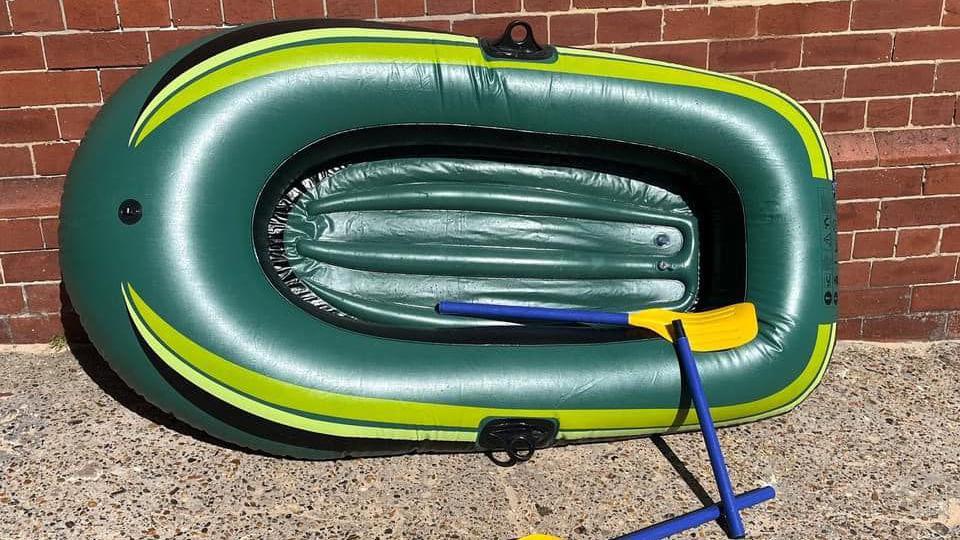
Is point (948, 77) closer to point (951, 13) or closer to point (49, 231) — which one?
point (951, 13)

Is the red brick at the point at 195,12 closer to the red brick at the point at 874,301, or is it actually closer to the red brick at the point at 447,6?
the red brick at the point at 447,6

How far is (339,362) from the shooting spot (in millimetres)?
1972

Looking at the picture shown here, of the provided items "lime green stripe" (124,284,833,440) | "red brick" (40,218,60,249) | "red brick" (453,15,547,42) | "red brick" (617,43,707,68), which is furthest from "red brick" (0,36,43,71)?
"red brick" (617,43,707,68)

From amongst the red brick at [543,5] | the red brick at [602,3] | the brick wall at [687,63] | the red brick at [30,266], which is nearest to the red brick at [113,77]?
the brick wall at [687,63]

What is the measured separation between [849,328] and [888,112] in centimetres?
70

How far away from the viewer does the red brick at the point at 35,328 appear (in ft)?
8.67

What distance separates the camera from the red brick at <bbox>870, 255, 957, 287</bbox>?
2.71m

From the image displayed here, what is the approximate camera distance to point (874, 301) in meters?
2.73

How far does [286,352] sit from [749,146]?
129 centimetres

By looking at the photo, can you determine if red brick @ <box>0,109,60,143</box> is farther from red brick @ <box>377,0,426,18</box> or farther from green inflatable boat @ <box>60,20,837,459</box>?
red brick @ <box>377,0,426,18</box>

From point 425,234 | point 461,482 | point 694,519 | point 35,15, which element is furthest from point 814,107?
point 35,15

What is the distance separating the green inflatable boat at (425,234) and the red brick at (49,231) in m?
0.55

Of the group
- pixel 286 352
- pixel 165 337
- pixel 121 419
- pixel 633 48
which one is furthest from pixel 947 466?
pixel 121 419

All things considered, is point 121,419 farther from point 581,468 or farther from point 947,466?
point 947,466
